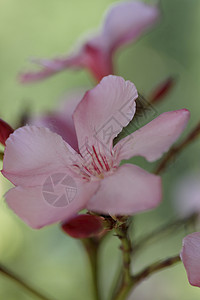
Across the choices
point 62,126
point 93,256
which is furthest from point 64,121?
point 93,256

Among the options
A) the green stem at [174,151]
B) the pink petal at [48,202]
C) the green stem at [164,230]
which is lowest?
the green stem at [164,230]

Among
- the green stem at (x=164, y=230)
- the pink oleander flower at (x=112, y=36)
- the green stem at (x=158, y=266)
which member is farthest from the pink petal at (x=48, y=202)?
the pink oleander flower at (x=112, y=36)

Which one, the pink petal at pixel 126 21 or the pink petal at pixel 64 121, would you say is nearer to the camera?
the pink petal at pixel 64 121

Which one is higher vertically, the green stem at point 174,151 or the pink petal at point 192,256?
the pink petal at point 192,256

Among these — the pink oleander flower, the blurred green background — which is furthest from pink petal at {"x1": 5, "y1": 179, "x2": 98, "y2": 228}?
the blurred green background

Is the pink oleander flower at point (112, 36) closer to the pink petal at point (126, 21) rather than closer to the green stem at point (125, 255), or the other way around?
the pink petal at point (126, 21)

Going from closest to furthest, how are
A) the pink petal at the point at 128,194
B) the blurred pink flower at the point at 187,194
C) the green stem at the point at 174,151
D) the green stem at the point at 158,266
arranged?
the pink petal at the point at 128,194 → the green stem at the point at 158,266 → the green stem at the point at 174,151 → the blurred pink flower at the point at 187,194

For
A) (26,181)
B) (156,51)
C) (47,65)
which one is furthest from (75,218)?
(156,51)

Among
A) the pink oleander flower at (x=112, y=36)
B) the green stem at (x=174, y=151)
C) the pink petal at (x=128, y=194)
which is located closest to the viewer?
the pink petal at (x=128, y=194)
